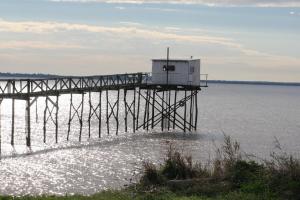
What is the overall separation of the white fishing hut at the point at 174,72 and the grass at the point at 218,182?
3557 cm

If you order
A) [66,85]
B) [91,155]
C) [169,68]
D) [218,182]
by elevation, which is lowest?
[91,155]

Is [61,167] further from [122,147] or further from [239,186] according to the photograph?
[239,186]

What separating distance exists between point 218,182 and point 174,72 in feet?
124

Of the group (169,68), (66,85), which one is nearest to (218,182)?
(66,85)

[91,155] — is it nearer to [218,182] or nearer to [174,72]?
[174,72]

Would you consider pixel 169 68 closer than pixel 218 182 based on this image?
No

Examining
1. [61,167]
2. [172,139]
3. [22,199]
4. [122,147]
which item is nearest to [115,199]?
[22,199]

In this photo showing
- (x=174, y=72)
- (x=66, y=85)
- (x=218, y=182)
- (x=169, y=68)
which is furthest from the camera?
(x=169, y=68)

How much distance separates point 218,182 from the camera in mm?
19641

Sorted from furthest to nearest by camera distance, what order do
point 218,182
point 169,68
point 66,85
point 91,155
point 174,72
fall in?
point 169,68 → point 174,72 → point 66,85 → point 91,155 → point 218,182

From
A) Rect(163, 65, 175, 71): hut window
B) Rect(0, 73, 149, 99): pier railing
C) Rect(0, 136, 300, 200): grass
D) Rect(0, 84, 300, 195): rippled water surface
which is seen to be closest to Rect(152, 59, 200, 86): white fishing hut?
Rect(163, 65, 175, 71): hut window

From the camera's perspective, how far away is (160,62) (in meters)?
57.3

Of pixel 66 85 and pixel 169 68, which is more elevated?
pixel 169 68

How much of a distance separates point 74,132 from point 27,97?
17.8 m
